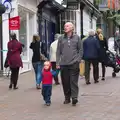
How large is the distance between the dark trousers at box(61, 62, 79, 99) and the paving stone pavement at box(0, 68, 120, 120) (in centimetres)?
30

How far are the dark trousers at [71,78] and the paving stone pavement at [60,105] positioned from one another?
0.30m

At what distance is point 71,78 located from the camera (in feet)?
33.6

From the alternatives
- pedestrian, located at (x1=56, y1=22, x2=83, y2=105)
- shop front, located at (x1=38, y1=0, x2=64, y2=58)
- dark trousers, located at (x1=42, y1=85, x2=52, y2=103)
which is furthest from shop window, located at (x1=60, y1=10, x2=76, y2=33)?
dark trousers, located at (x1=42, y1=85, x2=52, y2=103)

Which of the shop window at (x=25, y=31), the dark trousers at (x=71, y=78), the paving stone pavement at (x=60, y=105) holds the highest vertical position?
the shop window at (x=25, y=31)

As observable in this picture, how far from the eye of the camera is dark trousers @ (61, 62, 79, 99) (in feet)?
33.5

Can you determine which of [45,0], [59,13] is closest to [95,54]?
[45,0]

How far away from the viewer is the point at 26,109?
985 centimetres

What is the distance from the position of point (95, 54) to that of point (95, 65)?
1.36 feet

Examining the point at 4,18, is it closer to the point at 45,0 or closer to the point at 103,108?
the point at 45,0

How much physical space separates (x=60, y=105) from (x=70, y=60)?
104cm

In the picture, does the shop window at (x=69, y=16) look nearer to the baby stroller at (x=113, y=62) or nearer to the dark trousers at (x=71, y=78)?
the baby stroller at (x=113, y=62)

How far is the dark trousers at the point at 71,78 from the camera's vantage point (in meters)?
10.2

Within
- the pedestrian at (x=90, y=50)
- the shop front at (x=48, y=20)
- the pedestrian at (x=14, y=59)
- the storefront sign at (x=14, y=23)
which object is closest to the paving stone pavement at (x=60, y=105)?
the pedestrian at (x=14, y=59)

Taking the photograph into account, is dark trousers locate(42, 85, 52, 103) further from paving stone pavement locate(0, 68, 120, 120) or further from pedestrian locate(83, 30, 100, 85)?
pedestrian locate(83, 30, 100, 85)
